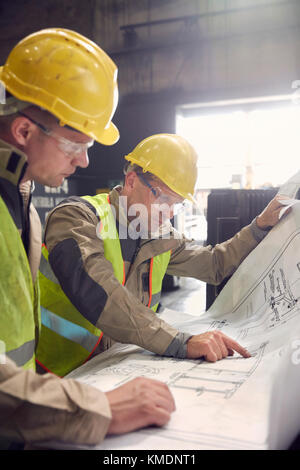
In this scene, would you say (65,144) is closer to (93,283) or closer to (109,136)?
(109,136)

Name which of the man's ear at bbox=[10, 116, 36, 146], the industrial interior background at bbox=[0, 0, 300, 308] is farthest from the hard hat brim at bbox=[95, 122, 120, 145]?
the industrial interior background at bbox=[0, 0, 300, 308]

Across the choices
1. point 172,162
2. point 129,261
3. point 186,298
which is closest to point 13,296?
point 129,261

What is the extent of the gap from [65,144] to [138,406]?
0.58 meters

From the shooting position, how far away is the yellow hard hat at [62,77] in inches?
34.4

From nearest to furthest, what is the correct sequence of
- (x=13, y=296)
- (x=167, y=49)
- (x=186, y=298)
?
(x=13, y=296), (x=186, y=298), (x=167, y=49)

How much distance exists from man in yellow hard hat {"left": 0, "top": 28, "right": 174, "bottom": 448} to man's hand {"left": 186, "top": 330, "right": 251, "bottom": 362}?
0.34 meters

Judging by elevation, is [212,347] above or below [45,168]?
below

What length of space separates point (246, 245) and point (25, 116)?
1091 mm

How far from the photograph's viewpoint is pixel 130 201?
1.54 meters

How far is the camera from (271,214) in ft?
5.14

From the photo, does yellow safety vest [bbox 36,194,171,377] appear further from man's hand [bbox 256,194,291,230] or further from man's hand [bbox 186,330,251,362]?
man's hand [bbox 256,194,291,230]

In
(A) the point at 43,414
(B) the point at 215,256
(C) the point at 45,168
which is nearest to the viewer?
(A) the point at 43,414

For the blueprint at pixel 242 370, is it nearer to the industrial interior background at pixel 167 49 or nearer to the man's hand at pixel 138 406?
the man's hand at pixel 138 406

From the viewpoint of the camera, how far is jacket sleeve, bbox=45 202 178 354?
1.11m
